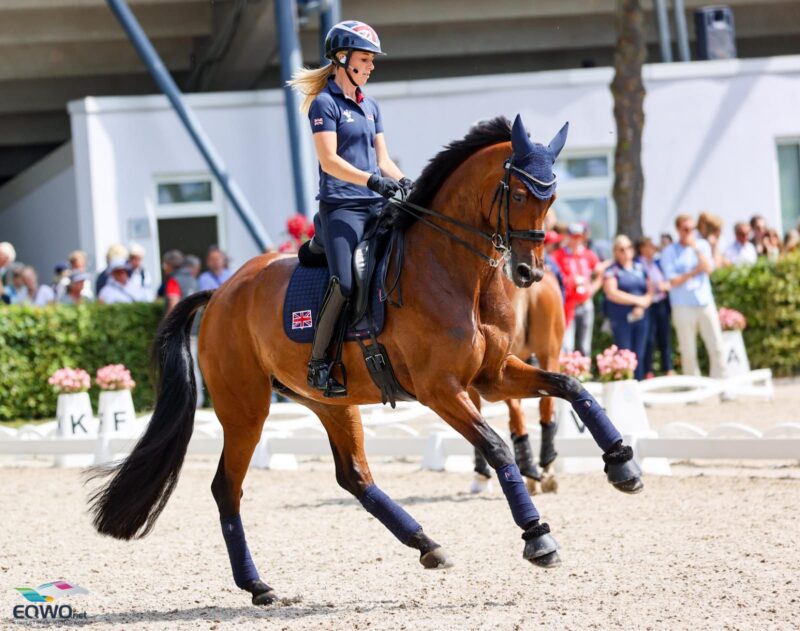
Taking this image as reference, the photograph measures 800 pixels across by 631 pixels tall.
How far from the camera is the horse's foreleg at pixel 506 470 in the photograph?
5828 millimetres

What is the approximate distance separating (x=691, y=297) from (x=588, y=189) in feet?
21.2

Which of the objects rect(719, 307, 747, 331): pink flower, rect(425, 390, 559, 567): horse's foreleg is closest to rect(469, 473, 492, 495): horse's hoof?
rect(425, 390, 559, 567): horse's foreleg

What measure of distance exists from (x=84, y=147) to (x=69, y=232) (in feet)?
12.2

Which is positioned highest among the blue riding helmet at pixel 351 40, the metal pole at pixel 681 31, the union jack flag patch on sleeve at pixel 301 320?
the metal pole at pixel 681 31

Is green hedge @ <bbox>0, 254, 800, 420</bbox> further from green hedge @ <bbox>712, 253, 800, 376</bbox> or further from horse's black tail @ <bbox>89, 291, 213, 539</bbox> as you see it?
horse's black tail @ <bbox>89, 291, 213, 539</bbox>

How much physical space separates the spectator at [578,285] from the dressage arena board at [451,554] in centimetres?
427

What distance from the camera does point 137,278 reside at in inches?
684

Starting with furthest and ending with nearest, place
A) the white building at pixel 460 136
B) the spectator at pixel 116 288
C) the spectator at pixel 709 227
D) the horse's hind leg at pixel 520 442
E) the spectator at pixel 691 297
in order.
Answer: the white building at pixel 460 136 → the spectator at pixel 116 288 → the spectator at pixel 709 227 → the spectator at pixel 691 297 → the horse's hind leg at pixel 520 442

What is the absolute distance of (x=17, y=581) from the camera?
719cm

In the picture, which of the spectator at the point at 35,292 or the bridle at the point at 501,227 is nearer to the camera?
the bridle at the point at 501,227

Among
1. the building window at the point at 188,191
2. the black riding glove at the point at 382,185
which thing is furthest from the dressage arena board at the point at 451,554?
the building window at the point at 188,191

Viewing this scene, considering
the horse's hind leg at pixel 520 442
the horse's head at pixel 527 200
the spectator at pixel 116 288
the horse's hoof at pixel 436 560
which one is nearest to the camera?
the horse's head at pixel 527 200

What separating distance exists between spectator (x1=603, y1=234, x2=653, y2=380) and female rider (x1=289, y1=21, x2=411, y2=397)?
9.20 meters

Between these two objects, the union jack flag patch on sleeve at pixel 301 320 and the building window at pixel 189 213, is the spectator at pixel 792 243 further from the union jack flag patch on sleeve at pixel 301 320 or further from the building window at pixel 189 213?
the union jack flag patch on sleeve at pixel 301 320
